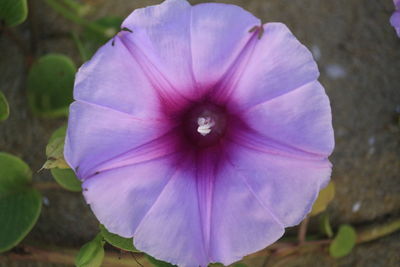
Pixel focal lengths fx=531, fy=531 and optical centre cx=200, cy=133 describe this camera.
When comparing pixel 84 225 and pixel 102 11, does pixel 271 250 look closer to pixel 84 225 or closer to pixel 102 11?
pixel 84 225

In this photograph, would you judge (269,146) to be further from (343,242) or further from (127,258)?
(343,242)

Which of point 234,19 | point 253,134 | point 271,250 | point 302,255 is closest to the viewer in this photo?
point 234,19

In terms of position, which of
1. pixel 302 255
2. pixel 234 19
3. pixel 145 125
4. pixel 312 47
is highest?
pixel 234 19

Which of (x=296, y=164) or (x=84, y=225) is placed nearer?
(x=296, y=164)

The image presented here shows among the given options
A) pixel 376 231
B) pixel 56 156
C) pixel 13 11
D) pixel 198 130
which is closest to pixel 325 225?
pixel 376 231

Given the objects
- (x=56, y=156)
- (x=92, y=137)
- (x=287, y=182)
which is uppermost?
(x=92, y=137)

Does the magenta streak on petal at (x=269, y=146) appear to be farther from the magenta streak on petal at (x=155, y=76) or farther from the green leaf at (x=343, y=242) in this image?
the green leaf at (x=343, y=242)

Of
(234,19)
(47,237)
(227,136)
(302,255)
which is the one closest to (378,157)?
(302,255)
